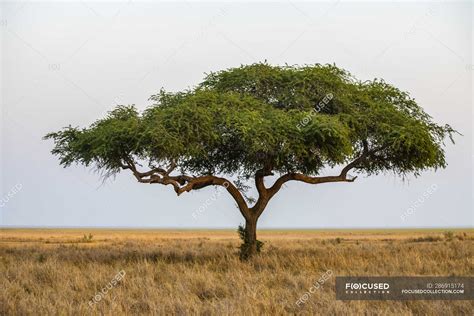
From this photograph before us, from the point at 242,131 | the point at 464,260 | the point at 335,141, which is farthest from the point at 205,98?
the point at 464,260

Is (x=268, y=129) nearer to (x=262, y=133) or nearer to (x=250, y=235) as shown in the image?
(x=262, y=133)

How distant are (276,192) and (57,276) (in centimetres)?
1049

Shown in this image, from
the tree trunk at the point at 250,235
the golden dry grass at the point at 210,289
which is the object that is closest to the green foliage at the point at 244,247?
the tree trunk at the point at 250,235

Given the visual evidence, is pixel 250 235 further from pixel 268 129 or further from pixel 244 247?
pixel 268 129

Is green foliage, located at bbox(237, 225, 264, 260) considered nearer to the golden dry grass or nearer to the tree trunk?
the tree trunk

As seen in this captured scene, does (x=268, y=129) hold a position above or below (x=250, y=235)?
above

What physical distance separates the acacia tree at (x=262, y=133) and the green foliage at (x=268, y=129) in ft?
0.15

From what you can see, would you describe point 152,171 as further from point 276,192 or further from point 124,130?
point 276,192

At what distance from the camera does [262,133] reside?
2031cm

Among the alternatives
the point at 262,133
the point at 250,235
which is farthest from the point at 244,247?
the point at 262,133

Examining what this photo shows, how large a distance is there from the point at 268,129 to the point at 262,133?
277 millimetres

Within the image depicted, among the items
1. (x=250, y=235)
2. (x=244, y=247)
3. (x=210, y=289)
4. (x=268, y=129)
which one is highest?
(x=268, y=129)

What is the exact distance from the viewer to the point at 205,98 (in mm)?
21531

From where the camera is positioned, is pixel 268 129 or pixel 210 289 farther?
pixel 268 129
